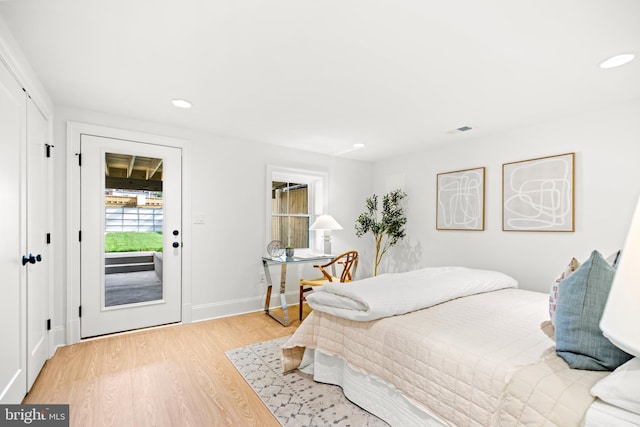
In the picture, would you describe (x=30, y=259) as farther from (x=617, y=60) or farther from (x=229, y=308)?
(x=617, y=60)

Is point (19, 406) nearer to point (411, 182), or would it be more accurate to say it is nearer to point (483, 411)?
point (483, 411)

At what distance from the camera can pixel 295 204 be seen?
468 cm

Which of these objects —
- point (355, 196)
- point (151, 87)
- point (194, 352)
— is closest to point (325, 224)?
point (355, 196)

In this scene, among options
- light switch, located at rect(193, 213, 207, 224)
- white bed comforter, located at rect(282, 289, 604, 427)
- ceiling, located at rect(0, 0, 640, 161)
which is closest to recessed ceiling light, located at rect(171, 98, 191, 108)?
ceiling, located at rect(0, 0, 640, 161)

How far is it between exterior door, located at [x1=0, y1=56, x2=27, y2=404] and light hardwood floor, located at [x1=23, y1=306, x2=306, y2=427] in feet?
1.19

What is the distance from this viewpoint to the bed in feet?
4.03

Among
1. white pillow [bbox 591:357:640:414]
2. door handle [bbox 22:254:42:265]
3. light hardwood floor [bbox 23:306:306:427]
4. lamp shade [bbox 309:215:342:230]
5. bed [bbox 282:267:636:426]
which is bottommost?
light hardwood floor [bbox 23:306:306:427]

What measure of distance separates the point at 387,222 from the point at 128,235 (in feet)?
10.7

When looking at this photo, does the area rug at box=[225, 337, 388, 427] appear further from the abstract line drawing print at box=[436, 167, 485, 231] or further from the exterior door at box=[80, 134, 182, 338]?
the abstract line drawing print at box=[436, 167, 485, 231]

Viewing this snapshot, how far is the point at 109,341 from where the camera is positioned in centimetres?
300

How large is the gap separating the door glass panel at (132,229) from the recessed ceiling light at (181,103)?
2.93 feet

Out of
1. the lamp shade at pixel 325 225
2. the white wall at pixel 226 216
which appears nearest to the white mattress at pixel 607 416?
the lamp shade at pixel 325 225

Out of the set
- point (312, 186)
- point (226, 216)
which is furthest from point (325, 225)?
point (226, 216)

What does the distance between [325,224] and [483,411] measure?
301 centimetres
